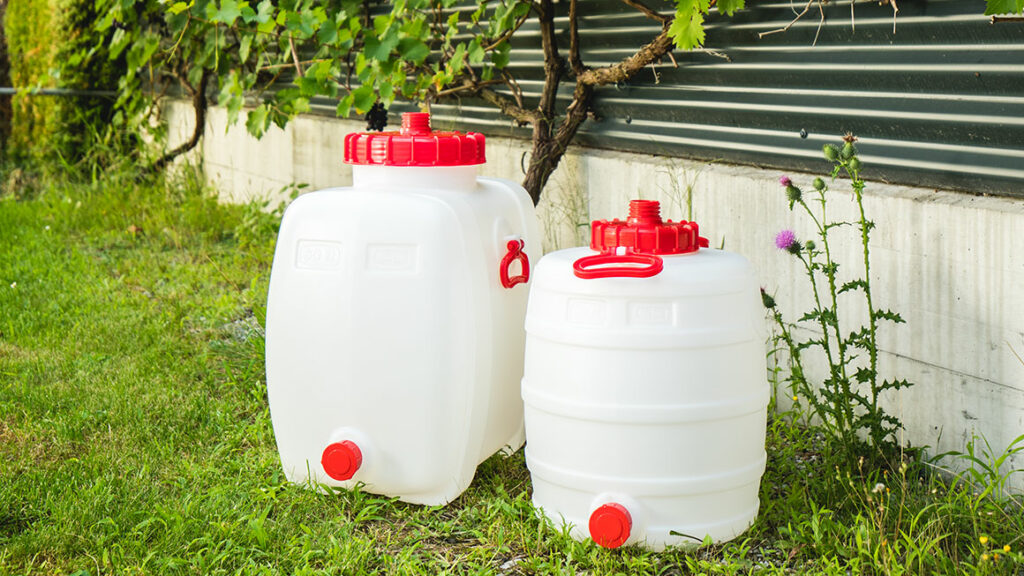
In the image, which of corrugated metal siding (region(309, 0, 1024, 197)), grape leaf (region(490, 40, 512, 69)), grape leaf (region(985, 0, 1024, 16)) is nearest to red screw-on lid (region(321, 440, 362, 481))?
corrugated metal siding (region(309, 0, 1024, 197))

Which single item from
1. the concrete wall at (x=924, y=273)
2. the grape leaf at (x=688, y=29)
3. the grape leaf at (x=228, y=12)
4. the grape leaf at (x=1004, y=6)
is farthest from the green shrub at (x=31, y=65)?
the grape leaf at (x=1004, y=6)

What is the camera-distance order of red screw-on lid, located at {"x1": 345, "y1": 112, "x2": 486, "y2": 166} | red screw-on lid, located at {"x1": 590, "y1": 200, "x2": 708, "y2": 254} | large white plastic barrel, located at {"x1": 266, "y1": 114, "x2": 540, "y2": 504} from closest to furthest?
red screw-on lid, located at {"x1": 590, "y1": 200, "x2": 708, "y2": 254} < large white plastic barrel, located at {"x1": 266, "y1": 114, "x2": 540, "y2": 504} < red screw-on lid, located at {"x1": 345, "y1": 112, "x2": 486, "y2": 166}

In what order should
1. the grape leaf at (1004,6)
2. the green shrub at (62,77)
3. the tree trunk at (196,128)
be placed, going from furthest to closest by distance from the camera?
the green shrub at (62,77) → the tree trunk at (196,128) → the grape leaf at (1004,6)

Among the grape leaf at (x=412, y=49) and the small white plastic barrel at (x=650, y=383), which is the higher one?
the grape leaf at (x=412, y=49)

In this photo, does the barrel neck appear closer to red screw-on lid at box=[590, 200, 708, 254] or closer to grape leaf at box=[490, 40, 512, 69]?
red screw-on lid at box=[590, 200, 708, 254]

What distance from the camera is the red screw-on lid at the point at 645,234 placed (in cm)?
206

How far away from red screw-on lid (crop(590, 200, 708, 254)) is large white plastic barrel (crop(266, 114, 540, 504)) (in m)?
0.34

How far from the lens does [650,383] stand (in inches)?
78.8

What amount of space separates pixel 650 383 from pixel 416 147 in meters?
0.81

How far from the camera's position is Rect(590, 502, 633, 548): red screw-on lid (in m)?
2.01

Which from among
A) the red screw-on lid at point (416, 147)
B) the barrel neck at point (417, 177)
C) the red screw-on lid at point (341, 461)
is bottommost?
the red screw-on lid at point (341, 461)

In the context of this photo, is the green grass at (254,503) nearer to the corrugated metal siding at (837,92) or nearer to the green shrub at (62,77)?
the corrugated metal siding at (837,92)

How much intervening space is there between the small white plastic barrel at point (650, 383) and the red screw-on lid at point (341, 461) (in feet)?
1.49

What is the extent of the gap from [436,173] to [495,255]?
0.78 feet
